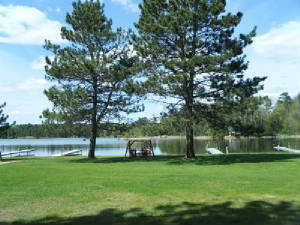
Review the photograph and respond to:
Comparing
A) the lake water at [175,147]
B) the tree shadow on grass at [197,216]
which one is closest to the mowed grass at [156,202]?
the tree shadow on grass at [197,216]

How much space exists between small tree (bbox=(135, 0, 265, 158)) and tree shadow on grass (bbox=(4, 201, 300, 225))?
1036cm

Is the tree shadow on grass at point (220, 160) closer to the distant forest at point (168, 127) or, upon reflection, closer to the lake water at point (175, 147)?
the distant forest at point (168, 127)

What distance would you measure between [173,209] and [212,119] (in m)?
12.4

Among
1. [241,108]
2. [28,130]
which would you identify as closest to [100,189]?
[241,108]

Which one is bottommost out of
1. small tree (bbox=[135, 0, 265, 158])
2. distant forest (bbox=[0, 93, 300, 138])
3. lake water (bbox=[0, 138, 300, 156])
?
lake water (bbox=[0, 138, 300, 156])

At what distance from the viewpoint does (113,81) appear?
21.0m

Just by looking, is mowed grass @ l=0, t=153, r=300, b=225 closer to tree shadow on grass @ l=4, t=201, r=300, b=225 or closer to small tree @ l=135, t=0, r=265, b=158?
tree shadow on grass @ l=4, t=201, r=300, b=225

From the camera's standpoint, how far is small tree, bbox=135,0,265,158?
16.2m

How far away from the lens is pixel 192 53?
58.1 feet

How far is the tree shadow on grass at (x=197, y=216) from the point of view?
520 cm

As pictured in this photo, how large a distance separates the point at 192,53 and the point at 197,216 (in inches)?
531

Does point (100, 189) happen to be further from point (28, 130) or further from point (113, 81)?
point (28, 130)

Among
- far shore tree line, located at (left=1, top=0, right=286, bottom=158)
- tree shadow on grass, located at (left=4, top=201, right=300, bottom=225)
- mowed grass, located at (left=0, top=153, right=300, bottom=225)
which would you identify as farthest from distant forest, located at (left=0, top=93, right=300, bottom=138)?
tree shadow on grass, located at (left=4, top=201, right=300, bottom=225)

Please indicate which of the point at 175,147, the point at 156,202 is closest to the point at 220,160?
the point at 156,202
